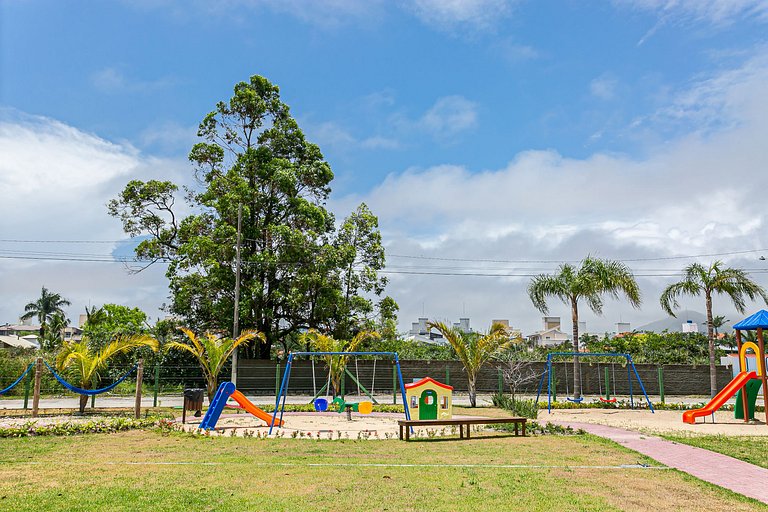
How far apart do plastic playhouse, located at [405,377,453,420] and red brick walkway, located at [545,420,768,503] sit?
11.3ft

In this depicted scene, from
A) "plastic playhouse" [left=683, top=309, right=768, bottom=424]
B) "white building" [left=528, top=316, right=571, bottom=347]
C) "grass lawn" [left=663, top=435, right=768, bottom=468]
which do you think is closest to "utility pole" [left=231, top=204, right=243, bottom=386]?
"plastic playhouse" [left=683, top=309, right=768, bottom=424]

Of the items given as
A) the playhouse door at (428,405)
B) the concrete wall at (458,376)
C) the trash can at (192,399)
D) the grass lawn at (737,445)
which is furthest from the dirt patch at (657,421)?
the concrete wall at (458,376)

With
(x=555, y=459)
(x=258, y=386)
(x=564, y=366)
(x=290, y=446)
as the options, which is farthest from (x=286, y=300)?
(x=555, y=459)

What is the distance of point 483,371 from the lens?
31.0 meters

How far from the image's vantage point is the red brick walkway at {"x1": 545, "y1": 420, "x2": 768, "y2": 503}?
7.98 m

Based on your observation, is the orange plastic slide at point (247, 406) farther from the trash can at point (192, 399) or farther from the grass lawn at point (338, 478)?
the grass lawn at point (338, 478)

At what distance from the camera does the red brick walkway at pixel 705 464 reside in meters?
7.98

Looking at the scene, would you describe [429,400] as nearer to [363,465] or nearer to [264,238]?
[363,465]

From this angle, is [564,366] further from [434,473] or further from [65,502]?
[65,502]

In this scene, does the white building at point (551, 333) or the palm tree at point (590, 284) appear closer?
the palm tree at point (590, 284)

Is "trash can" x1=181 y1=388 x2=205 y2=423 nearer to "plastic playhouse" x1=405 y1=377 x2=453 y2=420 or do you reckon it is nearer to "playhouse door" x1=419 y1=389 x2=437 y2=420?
"plastic playhouse" x1=405 y1=377 x2=453 y2=420

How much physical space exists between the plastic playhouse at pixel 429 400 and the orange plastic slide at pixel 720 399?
280 inches

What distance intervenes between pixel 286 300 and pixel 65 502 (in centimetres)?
2424

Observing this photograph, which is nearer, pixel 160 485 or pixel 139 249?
pixel 160 485
